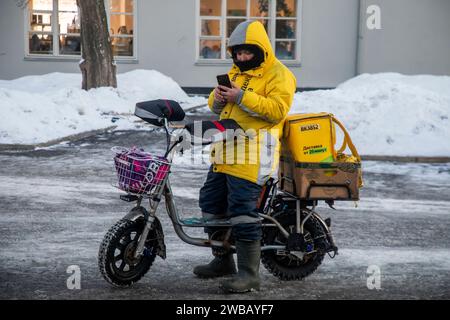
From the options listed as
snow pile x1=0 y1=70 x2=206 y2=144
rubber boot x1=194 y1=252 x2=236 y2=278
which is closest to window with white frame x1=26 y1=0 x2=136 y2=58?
snow pile x1=0 y1=70 x2=206 y2=144

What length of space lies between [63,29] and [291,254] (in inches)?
797

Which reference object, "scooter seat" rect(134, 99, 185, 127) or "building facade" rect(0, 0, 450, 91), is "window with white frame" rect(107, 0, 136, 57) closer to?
"building facade" rect(0, 0, 450, 91)

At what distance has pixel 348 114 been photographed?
14.4m

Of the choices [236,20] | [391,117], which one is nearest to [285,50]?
[236,20]

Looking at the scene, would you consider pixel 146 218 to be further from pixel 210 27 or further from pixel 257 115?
pixel 210 27

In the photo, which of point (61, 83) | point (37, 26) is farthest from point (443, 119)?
point (37, 26)

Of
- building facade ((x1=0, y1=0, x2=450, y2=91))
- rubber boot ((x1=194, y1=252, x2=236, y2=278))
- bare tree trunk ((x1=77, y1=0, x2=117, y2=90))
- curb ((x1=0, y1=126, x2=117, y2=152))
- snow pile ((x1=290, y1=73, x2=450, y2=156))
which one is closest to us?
rubber boot ((x1=194, y1=252, x2=236, y2=278))

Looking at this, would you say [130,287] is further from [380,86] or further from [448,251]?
[380,86]

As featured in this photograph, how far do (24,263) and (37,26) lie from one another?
19489 mm

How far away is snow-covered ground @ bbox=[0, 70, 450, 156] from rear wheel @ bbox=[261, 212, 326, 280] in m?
7.34

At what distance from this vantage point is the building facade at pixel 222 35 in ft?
78.8

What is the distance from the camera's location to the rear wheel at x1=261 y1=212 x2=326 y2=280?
5.52 meters

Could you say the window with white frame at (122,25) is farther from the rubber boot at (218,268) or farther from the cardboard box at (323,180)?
the cardboard box at (323,180)

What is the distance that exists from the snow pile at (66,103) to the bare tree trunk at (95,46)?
333mm
